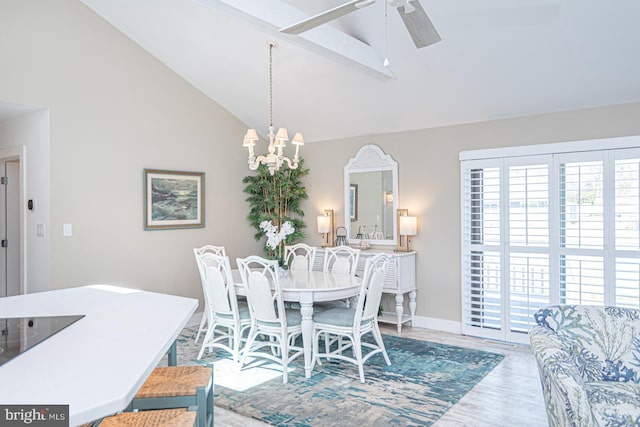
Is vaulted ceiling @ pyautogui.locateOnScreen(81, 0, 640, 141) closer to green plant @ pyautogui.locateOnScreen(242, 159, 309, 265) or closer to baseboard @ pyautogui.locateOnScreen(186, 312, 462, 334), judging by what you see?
green plant @ pyautogui.locateOnScreen(242, 159, 309, 265)

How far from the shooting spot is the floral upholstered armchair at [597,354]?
2166 mm

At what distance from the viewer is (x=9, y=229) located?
522 cm

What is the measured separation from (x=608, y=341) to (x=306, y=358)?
7.03 feet

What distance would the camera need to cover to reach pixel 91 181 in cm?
461

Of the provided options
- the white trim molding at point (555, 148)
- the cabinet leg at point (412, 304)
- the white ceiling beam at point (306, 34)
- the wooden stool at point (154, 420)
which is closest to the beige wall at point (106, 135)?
the white ceiling beam at point (306, 34)

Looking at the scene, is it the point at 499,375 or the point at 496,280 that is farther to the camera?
the point at 496,280

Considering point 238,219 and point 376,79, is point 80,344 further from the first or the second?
point 238,219

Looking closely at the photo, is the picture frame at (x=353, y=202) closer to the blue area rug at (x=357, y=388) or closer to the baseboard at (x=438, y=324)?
the baseboard at (x=438, y=324)

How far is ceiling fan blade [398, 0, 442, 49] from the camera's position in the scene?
93.2 inches

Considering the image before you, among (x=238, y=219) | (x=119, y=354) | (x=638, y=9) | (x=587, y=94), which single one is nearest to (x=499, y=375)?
(x=587, y=94)

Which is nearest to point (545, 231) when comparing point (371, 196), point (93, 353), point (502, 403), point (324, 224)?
point (502, 403)

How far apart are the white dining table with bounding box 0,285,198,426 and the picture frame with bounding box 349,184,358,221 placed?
12.4 ft

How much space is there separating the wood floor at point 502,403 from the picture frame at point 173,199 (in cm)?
266

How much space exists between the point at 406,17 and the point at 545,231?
9.73ft
